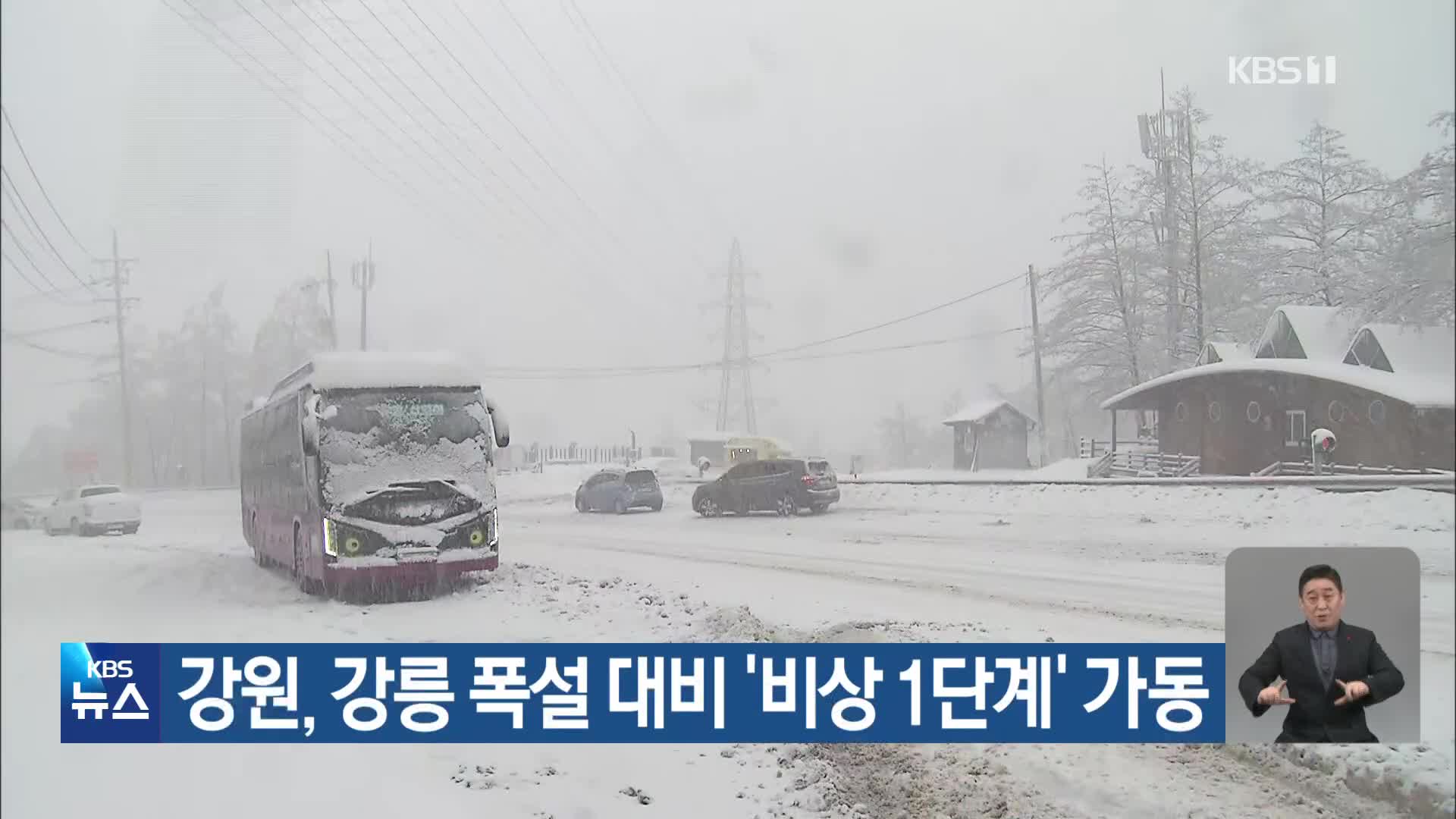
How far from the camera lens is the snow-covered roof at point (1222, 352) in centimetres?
514

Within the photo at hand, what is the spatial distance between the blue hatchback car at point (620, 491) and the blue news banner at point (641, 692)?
126 centimetres

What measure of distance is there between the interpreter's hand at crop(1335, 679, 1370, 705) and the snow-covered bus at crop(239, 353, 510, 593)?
5.03 m

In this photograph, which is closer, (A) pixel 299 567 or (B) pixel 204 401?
(B) pixel 204 401

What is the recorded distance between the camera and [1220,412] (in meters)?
5.10

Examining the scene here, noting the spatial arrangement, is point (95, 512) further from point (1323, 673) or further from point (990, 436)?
point (1323, 673)

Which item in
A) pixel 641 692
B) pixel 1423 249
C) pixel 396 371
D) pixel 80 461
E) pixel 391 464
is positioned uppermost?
pixel 1423 249

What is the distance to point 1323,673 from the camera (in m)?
4.51

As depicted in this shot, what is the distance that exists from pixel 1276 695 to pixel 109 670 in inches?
250

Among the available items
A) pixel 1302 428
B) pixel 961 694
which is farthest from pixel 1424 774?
pixel 961 694

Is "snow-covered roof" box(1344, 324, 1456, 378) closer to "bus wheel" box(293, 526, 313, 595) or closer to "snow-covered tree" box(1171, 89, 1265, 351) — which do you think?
"snow-covered tree" box(1171, 89, 1265, 351)

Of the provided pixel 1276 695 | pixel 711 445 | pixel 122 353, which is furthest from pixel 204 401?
pixel 1276 695

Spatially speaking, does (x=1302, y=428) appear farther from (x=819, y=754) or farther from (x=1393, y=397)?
(x=819, y=754)

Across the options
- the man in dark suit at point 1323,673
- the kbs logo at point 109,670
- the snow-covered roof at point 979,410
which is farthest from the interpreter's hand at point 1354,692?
the kbs logo at point 109,670

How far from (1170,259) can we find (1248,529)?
169cm
